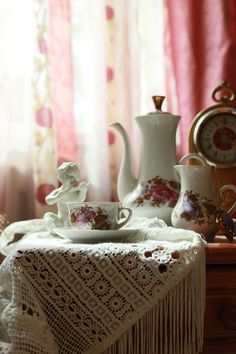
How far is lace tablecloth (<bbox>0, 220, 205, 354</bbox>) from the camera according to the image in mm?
819

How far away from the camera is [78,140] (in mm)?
1544

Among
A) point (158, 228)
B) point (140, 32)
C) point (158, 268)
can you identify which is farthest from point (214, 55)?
point (158, 268)

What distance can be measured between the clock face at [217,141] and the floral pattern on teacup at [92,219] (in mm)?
438

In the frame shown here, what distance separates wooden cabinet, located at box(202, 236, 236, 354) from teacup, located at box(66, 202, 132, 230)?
7.2 inches

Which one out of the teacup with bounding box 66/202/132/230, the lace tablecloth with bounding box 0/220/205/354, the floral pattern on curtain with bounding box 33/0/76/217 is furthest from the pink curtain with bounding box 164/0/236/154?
the lace tablecloth with bounding box 0/220/205/354

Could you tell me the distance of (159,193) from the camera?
3.83 feet

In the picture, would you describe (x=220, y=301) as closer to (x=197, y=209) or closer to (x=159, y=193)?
(x=197, y=209)

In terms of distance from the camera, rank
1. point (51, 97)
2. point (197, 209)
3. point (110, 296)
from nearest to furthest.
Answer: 1. point (110, 296)
2. point (197, 209)
3. point (51, 97)

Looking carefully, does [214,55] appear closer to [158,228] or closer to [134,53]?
[134,53]

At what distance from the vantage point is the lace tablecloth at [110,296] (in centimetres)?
82

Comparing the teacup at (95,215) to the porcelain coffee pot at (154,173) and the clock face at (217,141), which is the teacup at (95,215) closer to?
the porcelain coffee pot at (154,173)

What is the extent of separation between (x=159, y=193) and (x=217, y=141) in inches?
10.5

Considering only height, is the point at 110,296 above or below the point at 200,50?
below

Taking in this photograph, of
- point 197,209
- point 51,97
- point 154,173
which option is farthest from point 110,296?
point 51,97
